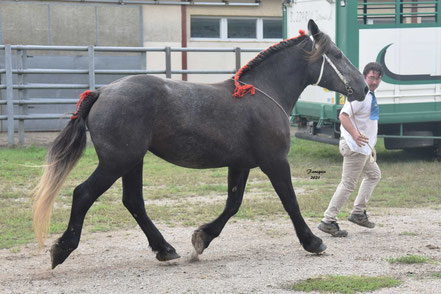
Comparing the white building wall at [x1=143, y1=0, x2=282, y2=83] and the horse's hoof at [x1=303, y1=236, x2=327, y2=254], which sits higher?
the white building wall at [x1=143, y1=0, x2=282, y2=83]

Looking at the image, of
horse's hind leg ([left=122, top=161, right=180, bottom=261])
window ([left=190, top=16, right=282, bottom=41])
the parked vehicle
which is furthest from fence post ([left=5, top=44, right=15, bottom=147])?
horse's hind leg ([left=122, top=161, right=180, bottom=261])

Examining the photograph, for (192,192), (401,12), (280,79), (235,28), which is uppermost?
(235,28)

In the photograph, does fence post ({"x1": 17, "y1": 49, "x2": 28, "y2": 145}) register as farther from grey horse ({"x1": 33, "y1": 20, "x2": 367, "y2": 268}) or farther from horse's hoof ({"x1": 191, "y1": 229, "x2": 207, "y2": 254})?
horse's hoof ({"x1": 191, "y1": 229, "x2": 207, "y2": 254})

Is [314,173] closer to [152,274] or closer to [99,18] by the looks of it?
[152,274]

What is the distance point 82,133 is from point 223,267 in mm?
1573

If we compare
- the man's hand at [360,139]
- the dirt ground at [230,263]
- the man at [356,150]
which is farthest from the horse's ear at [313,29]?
the dirt ground at [230,263]

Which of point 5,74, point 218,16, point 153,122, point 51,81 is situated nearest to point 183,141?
point 153,122

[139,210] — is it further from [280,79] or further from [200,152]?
[280,79]

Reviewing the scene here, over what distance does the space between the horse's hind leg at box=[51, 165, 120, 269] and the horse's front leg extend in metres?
1.36

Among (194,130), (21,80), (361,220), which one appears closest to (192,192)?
(361,220)

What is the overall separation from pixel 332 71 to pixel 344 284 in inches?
82.7

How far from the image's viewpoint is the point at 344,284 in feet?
16.8

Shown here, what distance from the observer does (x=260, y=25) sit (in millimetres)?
18703

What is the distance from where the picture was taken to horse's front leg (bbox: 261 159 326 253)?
5.94 meters
